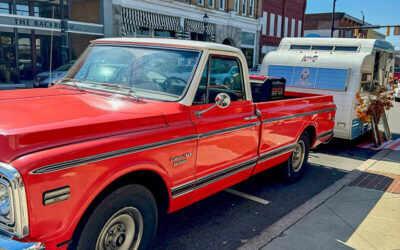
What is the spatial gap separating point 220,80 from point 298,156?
8.14 ft

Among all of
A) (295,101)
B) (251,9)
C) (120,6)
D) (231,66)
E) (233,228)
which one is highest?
(251,9)

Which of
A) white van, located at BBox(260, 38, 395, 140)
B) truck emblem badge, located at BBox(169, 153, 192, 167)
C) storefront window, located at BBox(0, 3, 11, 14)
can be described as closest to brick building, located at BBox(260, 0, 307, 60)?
storefront window, located at BBox(0, 3, 11, 14)

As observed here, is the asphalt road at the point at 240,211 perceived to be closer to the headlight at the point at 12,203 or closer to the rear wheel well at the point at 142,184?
the rear wheel well at the point at 142,184

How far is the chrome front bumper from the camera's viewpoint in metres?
2.23

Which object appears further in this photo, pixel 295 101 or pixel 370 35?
pixel 370 35

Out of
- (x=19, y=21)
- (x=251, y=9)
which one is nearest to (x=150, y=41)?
(x=19, y=21)

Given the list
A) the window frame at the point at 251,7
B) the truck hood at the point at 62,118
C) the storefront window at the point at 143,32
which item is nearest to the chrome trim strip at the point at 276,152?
the truck hood at the point at 62,118

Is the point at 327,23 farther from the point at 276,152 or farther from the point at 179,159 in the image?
the point at 179,159

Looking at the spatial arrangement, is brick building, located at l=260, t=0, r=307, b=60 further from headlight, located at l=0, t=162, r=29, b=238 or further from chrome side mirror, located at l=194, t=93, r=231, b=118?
headlight, located at l=0, t=162, r=29, b=238

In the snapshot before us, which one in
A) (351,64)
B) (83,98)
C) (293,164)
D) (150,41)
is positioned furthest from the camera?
(351,64)

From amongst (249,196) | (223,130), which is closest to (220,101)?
(223,130)

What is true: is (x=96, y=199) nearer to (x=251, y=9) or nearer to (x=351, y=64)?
→ (x=351, y=64)

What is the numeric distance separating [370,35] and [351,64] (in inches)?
2426

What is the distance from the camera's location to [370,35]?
204ft
